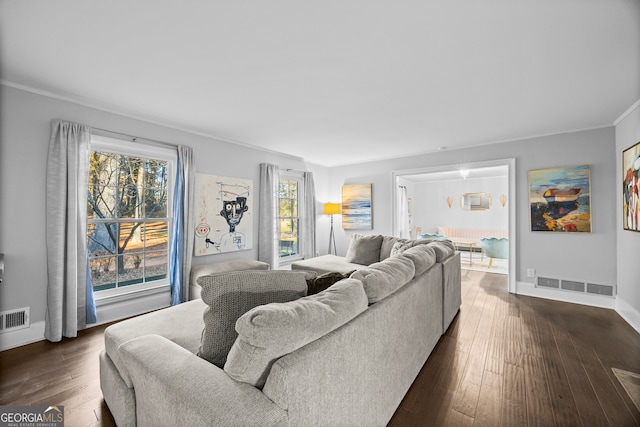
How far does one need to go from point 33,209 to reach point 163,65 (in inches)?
77.2

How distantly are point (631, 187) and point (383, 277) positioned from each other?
3414 mm

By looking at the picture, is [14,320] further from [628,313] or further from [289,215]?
[628,313]

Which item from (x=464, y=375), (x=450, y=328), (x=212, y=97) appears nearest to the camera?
(x=464, y=375)

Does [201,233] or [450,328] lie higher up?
[201,233]

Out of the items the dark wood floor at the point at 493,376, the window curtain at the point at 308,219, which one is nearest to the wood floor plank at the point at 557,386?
the dark wood floor at the point at 493,376

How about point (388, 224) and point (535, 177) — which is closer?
point (535, 177)

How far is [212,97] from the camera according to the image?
111 inches

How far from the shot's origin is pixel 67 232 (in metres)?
2.77

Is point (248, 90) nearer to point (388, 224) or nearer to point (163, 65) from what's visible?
point (163, 65)

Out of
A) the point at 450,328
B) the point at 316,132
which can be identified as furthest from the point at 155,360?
the point at 316,132

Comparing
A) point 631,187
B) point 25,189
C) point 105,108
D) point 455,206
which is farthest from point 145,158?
point 455,206

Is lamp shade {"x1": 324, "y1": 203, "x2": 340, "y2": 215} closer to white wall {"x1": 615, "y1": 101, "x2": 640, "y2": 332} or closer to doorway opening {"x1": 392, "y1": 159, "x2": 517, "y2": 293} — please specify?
doorway opening {"x1": 392, "y1": 159, "x2": 517, "y2": 293}

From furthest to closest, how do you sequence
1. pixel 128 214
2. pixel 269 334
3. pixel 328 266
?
pixel 328 266 < pixel 128 214 < pixel 269 334

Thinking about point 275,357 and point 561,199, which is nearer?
point 275,357
